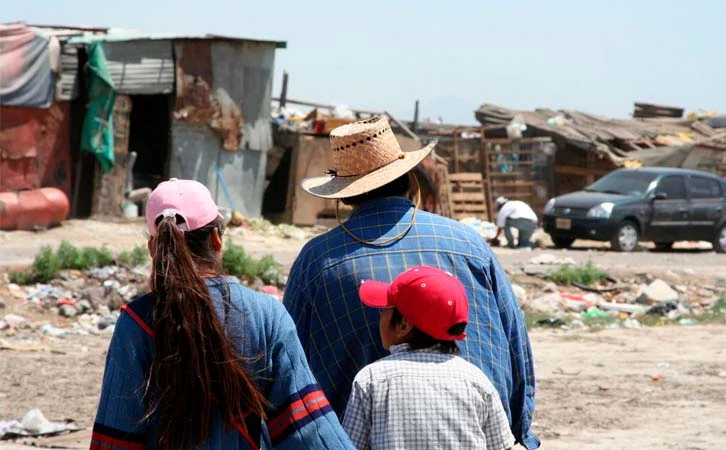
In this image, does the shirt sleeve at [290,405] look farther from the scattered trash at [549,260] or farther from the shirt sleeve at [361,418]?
the scattered trash at [549,260]

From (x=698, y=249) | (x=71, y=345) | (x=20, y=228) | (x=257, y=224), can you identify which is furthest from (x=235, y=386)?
(x=698, y=249)

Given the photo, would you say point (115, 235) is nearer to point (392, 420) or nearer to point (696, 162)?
point (696, 162)

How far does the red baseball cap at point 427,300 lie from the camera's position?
349 centimetres

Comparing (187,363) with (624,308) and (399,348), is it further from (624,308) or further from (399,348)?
(624,308)

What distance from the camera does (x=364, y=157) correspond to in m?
4.03

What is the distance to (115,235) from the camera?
21.6m

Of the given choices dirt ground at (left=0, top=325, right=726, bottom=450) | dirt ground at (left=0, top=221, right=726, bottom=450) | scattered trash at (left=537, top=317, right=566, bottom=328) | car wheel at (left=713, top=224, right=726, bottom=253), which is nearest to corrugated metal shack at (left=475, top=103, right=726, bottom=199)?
car wheel at (left=713, top=224, right=726, bottom=253)

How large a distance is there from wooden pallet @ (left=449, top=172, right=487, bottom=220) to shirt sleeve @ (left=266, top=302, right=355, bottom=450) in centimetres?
2606

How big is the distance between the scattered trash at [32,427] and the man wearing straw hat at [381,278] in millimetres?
4829

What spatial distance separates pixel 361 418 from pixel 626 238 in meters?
19.4

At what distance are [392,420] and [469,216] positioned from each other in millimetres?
25888

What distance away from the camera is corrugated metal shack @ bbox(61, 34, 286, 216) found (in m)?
23.0

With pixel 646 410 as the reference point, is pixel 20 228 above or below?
below

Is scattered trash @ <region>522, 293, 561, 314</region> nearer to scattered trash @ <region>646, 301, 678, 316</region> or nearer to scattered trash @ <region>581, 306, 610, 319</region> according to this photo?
scattered trash @ <region>581, 306, 610, 319</region>
